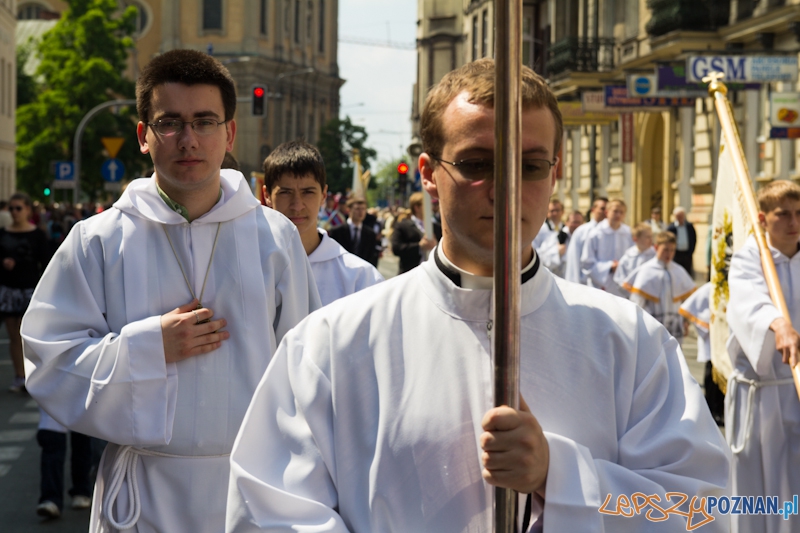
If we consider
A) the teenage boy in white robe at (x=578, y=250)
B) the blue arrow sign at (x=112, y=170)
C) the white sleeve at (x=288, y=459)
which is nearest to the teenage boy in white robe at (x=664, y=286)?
the teenage boy in white robe at (x=578, y=250)

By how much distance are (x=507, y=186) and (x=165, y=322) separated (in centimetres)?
203

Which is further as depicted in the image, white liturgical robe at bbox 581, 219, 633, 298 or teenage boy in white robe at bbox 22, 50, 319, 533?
white liturgical robe at bbox 581, 219, 633, 298

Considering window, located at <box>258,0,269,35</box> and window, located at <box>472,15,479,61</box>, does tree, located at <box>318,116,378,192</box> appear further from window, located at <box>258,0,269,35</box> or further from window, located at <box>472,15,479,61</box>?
window, located at <box>472,15,479,61</box>

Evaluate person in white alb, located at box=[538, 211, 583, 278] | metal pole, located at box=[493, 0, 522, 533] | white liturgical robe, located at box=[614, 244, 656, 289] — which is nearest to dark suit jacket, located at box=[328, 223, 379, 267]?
white liturgical robe, located at box=[614, 244, 656, 289]

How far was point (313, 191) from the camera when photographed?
18.0ft

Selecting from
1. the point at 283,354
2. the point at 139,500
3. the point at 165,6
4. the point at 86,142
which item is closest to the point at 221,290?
the point at 139,500

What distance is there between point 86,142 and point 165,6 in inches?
1861

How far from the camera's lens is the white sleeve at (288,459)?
2354 mm

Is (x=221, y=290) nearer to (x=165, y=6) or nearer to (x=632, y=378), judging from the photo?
(x=632, y=378)

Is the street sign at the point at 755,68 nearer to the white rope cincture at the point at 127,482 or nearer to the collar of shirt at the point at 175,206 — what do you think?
the collar of shirt at the point at 175,206

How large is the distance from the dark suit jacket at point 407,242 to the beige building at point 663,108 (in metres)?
7.16

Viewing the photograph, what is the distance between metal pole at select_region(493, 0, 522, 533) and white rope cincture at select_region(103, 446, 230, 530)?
2038 millimetres

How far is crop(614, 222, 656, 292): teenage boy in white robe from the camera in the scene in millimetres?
13609

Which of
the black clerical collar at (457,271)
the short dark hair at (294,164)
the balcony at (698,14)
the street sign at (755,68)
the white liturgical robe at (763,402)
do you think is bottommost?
the white liturgical robe at (763,402)
